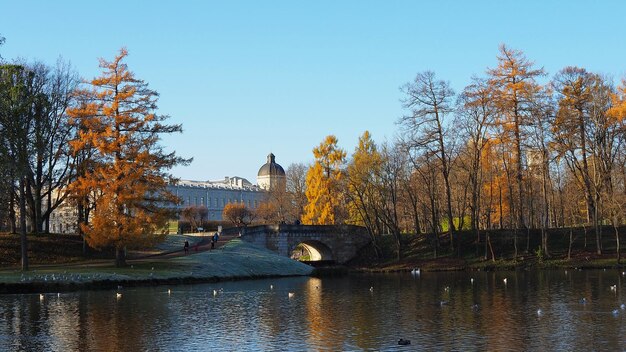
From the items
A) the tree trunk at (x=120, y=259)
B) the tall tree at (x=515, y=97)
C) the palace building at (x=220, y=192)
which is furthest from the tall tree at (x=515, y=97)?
the palace building at (x=220, y=192)

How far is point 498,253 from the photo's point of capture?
69.6m

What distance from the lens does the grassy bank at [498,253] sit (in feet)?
214

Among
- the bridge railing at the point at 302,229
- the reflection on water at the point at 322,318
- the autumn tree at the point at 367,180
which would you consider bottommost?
the reflection on water at the point at 322,318

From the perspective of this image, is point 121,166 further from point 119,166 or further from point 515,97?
point 515,97

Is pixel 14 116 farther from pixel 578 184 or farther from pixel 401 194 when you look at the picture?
pixel 578 184

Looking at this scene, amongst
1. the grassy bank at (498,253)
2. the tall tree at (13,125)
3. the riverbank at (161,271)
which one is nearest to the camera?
the tall tree at (13,125)

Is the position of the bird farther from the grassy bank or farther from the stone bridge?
the stone bridge

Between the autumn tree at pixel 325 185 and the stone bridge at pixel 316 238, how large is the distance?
4386 millimetres

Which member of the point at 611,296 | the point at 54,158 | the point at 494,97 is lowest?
the point at 611,296

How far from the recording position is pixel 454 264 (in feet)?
225

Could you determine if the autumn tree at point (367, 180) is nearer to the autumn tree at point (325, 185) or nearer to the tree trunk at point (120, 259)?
the autumn tree at point (325, 185)

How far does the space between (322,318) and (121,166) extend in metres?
24.8

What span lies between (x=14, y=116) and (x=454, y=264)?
135ft

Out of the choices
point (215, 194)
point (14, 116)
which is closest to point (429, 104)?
point (14, 116)
